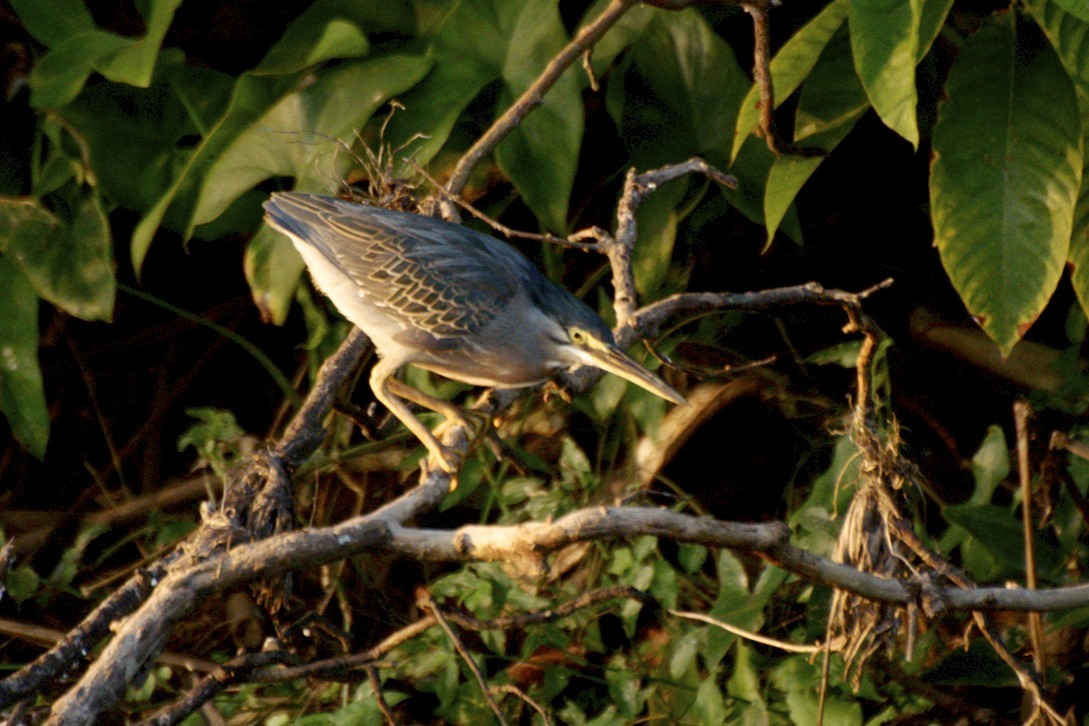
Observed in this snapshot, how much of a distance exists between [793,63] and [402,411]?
4.31ft

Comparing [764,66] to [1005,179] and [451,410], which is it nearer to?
[1005,179]

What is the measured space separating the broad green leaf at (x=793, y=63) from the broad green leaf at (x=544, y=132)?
0.46 meters

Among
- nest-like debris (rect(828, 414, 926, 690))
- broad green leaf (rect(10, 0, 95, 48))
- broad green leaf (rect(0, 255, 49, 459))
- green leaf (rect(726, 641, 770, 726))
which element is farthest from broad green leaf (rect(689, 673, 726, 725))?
broad green leaf (rect(10, 0, 95, 48))

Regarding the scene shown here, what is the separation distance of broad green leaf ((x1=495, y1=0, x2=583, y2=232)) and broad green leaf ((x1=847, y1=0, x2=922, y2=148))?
80 cm

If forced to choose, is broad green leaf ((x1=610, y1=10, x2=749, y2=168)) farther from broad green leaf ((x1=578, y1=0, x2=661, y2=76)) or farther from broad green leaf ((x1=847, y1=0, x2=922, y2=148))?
broad green leaf ((x1=847, y1=0, x2=922, y2=148))

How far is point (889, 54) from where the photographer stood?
2.70m

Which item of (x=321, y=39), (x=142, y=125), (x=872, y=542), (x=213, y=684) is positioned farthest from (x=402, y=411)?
(x=142, y=125)

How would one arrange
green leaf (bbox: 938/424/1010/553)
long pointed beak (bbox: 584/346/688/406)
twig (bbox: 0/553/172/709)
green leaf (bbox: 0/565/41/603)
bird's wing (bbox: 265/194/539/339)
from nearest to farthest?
twig (bbox: 0/553/172/709)
long pointed beak (bbox: 584/346/688/406)
bird's wing (bbox: 265/194/539/339)
green leaf (bbox: 938/424/1010/553)
green leaf (bbox: 0/565/41/603)

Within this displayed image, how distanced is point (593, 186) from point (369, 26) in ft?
2.74

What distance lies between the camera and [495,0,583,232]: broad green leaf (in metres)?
3.28

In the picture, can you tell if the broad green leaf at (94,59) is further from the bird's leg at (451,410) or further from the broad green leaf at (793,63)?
the broad green leaf at (793,63)

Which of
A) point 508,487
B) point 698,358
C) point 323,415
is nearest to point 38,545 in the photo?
point 508,487

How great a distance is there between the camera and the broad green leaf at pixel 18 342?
3414mm

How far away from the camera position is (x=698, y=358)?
3854mm
